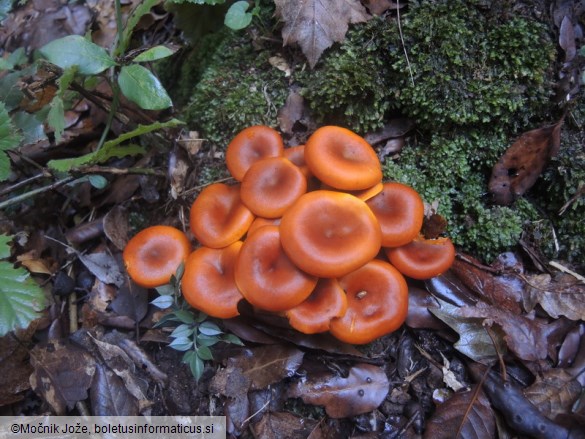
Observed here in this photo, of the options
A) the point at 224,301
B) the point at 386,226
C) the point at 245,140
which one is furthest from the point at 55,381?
the point at 386,226

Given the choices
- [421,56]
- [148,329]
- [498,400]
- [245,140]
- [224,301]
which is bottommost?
[148,329]

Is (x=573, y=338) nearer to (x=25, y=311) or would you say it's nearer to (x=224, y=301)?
(x=224, y=301)

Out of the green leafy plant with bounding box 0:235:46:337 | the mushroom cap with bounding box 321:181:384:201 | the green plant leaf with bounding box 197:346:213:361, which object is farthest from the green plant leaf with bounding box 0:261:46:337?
the mushroom cap with bounding box 321:181:384:201

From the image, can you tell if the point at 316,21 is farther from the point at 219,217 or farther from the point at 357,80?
the point at 219,217

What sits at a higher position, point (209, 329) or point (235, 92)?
point (235, 92)

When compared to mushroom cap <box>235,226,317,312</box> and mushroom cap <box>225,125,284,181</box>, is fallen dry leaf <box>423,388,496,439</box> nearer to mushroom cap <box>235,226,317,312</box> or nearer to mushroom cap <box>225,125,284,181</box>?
mushroom cap <box>235,226,317,312</box>

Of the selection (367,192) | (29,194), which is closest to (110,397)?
(29,194)

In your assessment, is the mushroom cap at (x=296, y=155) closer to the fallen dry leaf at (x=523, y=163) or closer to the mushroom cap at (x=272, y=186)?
the mushroom cap at (x=272, y=186)
